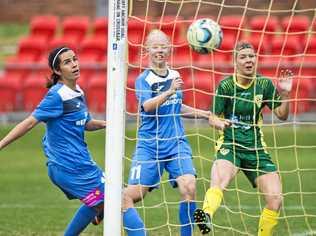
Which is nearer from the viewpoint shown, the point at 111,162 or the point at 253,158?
the point at 111,162

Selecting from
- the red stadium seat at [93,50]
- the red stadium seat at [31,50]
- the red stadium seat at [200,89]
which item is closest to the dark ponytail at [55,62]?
the red stadium seat at [200,89]

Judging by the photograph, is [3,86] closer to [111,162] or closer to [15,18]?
[15,18]

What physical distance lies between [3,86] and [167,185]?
8309 millimetres

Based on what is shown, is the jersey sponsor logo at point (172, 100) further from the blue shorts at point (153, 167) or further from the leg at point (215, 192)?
the leg at point (215, 192)

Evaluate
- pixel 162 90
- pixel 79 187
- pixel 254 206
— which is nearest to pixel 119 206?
pixel 79 187

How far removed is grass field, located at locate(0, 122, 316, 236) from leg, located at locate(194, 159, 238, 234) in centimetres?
34

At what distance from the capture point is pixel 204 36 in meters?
9.07

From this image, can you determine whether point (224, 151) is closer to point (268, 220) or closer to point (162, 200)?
point (268, 220)

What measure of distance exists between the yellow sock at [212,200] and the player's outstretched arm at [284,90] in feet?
2.92

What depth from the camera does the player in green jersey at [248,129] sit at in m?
9.14

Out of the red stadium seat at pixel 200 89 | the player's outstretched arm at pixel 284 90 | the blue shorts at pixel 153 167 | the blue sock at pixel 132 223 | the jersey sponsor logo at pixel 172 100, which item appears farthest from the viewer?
the red stadium seat at pixel 200 89

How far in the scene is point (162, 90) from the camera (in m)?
9.42

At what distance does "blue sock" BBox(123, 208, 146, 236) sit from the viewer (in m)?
8.70

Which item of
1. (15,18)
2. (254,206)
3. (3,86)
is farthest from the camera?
(15,18)
